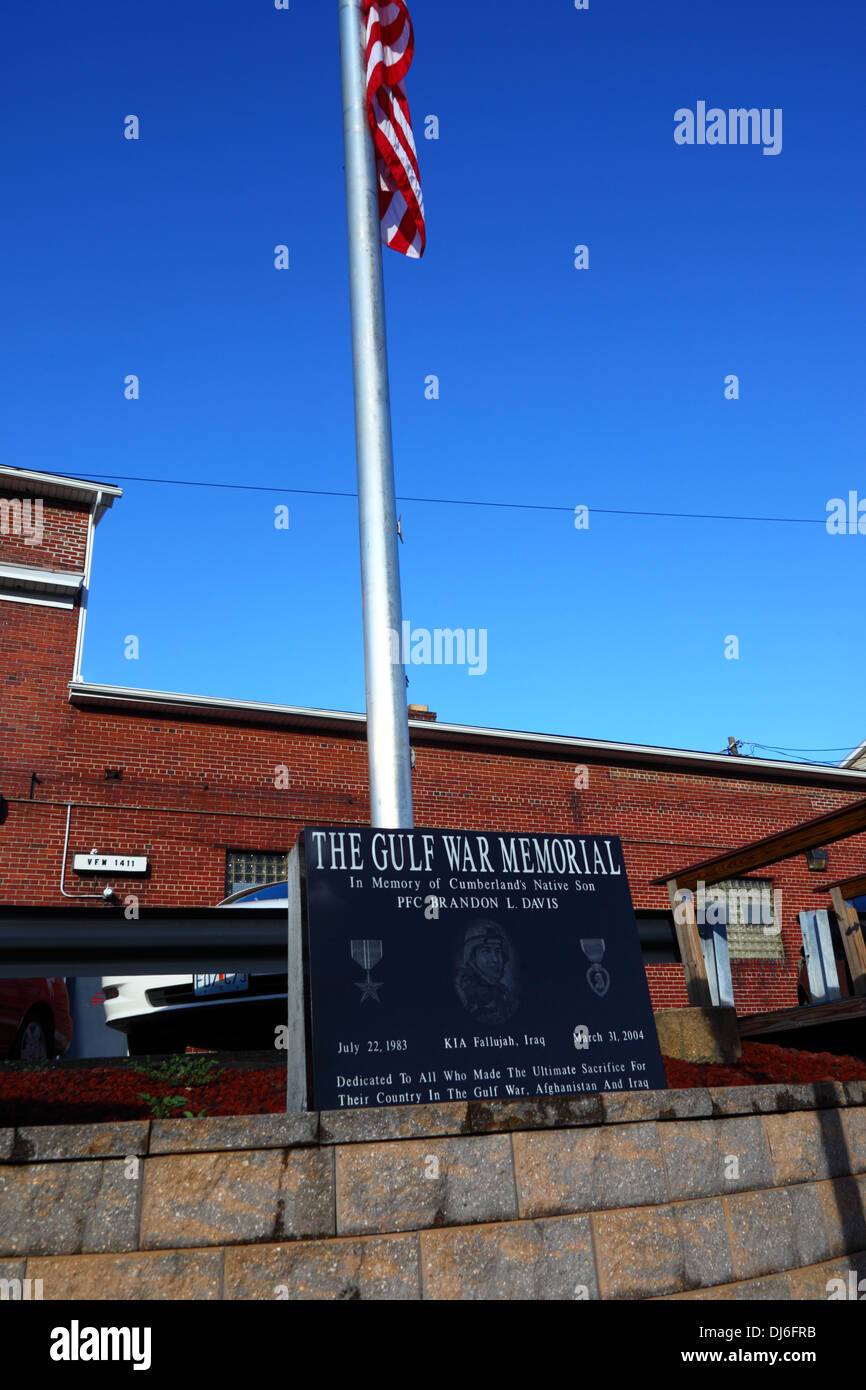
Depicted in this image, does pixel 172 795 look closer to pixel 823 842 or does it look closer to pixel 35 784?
pixel 35 784

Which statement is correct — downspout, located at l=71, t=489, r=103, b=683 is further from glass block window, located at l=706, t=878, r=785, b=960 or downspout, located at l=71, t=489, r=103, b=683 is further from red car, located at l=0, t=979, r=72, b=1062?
glass block window, located at l=706, t=878, r=785, b=960

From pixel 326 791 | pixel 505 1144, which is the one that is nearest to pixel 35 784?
pixel 326 791

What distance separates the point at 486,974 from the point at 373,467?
160 inches

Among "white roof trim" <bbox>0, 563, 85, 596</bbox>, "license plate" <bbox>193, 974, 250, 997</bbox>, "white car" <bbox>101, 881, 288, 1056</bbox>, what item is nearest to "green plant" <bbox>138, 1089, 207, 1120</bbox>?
"white car" <bbox>101, 881, 288, 1056</bbox>

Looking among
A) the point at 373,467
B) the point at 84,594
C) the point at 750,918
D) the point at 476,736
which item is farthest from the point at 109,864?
the point at 750,918

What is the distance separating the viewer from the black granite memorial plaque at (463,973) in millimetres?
4734

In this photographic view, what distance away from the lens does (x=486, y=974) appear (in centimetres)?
516

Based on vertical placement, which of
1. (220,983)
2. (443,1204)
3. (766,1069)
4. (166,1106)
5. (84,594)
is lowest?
(443,1204)

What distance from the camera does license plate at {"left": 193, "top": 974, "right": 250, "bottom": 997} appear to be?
8227mm

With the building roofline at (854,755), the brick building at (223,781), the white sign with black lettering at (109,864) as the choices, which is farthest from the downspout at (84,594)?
the building roofline at (854,755)

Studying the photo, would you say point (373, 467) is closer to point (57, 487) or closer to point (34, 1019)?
point (34, 1019)

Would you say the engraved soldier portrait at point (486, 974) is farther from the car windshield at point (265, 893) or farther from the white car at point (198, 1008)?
the car windshield at point (265, 893)
